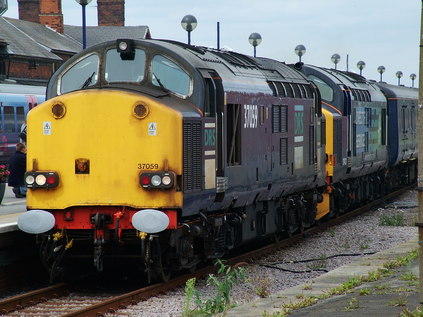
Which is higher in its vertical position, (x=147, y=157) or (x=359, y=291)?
(x=147, y=157)

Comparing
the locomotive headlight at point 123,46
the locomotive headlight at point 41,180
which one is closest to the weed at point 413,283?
the locomotive headlight at point 41,180

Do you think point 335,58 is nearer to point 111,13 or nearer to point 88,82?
point 111,13

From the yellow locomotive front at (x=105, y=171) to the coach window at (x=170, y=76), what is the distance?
0.56 ft

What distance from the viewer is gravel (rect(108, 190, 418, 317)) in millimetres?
12736

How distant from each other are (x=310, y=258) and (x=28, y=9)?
51572mm

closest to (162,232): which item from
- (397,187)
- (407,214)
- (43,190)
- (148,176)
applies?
(148,176)

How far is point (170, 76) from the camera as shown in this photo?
13602 millimetres

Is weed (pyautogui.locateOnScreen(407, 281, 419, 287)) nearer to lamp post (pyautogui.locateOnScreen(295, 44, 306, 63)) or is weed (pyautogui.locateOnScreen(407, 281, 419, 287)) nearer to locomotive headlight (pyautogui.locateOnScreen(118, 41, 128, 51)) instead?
locomotive headlight (pyautogui.locateOnScreen(118, 41, 128, 51))

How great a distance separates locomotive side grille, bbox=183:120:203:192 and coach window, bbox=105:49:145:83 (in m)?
1.11

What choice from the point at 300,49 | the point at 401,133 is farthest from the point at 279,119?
the point at 300,49

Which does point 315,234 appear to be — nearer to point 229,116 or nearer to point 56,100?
point 229,116

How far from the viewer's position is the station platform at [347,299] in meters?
10.2

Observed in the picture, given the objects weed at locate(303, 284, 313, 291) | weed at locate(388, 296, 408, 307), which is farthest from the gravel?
weed at locate(388, 296, 408, 307)

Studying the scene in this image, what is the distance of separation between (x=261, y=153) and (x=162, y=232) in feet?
12.4
